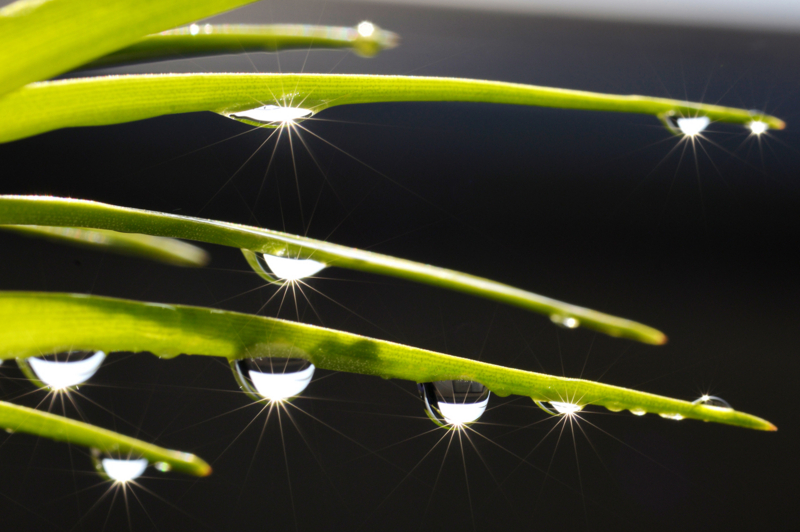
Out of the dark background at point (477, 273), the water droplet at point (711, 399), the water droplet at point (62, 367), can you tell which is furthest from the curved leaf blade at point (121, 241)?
the dark background at point (477, 273)

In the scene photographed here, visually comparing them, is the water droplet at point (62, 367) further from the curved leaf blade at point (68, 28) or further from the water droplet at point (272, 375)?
the curved leaf blade at point (68, 28)

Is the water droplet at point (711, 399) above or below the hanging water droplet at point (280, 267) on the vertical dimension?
below

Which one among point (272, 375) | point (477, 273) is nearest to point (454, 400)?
point (272, 375)

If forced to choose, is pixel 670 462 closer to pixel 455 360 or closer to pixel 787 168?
pixel 787 168

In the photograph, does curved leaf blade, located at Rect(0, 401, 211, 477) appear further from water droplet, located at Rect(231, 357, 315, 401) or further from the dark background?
the dark background

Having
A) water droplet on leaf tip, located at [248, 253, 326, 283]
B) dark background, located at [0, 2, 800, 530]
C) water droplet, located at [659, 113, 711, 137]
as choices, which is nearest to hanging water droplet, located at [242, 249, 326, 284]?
water droplet on leaf tip, located at [248, 253, 326, 283]

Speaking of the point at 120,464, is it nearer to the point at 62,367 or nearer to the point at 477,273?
the point at 62,367
